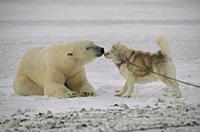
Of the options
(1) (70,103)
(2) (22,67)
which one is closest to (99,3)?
(2) (22,67)

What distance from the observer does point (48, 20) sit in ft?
30.9

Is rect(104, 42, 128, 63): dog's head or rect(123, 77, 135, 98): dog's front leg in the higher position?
rect(104, 42, 128, 63): dog's head

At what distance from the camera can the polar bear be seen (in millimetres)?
4832

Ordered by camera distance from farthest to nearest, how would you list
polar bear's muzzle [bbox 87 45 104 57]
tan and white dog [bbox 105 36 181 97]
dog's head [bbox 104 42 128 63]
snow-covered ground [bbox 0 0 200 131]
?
polar bear's muzzle [bbox 87 45 104 57], dog's head [bbox 104 42 128 63], tan and white dog [bbox 105 36 181 97], snow-covered ground [bbox 0 0 200 131]

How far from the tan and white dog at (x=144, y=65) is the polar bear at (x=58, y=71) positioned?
0.25m

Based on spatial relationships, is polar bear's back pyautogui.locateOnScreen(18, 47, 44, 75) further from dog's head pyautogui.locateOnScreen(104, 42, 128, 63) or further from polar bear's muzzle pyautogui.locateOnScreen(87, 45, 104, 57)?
dog's head pyautogui.locateOnScreen(104, 42, 128, 63)

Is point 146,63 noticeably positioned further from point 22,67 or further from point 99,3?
point 99,3

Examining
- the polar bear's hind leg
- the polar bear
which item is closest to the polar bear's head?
the polar bear

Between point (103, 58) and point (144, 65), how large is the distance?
2322mm

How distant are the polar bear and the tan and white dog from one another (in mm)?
254

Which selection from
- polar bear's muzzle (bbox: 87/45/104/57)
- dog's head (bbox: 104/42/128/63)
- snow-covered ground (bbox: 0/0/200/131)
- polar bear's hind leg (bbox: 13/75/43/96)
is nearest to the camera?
snow-covered ground (bbox: 0/0/200/131)

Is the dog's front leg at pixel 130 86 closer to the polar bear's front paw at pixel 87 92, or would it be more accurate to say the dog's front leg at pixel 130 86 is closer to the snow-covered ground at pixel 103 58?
the snow-covered ground at pixel 103 58

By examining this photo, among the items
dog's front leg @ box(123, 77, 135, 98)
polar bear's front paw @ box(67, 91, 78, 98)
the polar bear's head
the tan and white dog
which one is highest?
the polar bear's head

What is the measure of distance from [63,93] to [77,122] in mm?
1197
